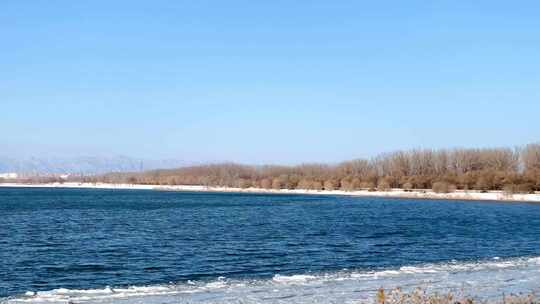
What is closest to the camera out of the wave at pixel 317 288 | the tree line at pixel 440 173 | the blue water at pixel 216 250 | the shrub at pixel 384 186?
the wave at pixel 317 288

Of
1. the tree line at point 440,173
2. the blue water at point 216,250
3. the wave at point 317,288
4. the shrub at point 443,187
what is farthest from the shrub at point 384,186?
the wave at point 317,288

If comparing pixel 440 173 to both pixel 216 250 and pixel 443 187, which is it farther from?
pixel 216 250

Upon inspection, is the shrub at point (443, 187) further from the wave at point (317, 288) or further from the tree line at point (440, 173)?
the wave at point (317, 288)

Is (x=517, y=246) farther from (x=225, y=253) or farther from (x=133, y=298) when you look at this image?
(x=133, y=298)

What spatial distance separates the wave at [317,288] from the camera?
16.2m

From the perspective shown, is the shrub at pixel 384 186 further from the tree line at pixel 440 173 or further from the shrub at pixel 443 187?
the shrub at pixel 443 187

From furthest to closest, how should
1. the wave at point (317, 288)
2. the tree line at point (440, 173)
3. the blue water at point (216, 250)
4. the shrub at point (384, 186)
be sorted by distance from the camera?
the shrub at point (384, 186) < the tree line at point (440, 173) < the blue water at point (216, 250) < the wave at point (317, 288)

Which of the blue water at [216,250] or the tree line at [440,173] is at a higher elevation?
the tree line at [440,173]

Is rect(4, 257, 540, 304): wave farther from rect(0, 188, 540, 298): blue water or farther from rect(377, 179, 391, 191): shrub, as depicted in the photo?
rect(377, 179, 391, 191): shrub

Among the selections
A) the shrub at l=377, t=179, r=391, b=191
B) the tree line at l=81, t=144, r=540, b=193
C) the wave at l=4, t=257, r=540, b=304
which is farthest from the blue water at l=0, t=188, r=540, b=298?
the shrub at l=377, t=179, r=391, b=191

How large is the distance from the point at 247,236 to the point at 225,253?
353 inches

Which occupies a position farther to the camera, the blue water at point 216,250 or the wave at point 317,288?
the blue water at point 216,250

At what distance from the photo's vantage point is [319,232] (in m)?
42.7

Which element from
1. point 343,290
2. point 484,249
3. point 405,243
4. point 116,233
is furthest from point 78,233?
point 343,290
